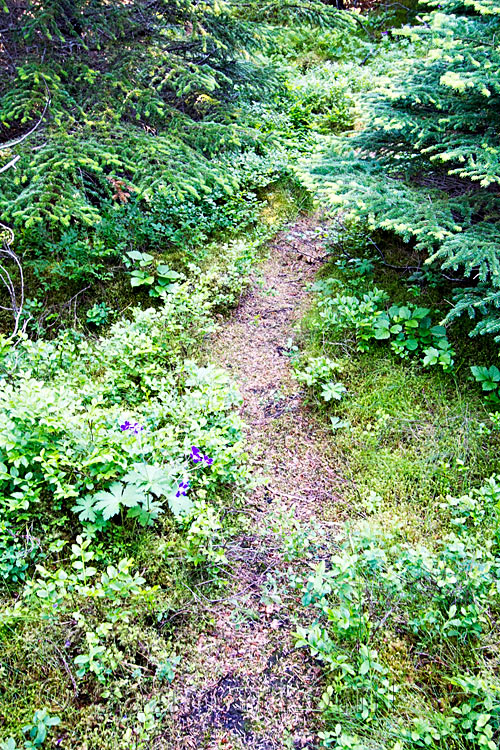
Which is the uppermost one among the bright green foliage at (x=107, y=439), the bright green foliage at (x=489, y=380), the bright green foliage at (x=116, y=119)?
the bright green foliage at (x=116, y=119)

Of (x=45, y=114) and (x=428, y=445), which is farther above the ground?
(x=45, y=114)

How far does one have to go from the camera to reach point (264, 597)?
8.38 feet

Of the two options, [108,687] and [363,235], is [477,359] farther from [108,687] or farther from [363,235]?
[108,687]

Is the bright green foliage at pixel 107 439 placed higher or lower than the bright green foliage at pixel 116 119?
lower

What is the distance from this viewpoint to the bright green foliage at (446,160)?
3.27 meters

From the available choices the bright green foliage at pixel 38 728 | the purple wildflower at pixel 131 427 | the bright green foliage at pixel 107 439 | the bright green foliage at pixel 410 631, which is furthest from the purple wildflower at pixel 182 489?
the bright green foliage at pixel 38 728

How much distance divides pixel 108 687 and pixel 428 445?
2.54 metres

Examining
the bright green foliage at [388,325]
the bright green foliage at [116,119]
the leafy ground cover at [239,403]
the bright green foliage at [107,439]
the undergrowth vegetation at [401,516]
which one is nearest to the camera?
the undergrowth vegetation at [401,516]

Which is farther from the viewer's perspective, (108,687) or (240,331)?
(240,331)

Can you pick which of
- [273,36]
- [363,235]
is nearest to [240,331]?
[363,235]

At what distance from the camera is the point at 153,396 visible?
3717mm

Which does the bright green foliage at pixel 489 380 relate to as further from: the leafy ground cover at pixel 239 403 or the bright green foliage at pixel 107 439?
the bright green foliage at pixel 107 439

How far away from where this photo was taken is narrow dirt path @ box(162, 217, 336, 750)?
2.18 meters

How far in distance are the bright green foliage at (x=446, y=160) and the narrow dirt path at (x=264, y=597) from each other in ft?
4.72
